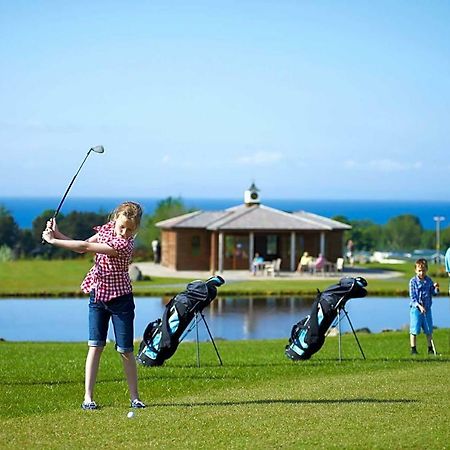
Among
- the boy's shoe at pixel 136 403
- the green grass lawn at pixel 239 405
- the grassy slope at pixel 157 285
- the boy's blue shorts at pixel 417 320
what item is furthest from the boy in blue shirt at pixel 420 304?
the grassy slope at pixel 157 285

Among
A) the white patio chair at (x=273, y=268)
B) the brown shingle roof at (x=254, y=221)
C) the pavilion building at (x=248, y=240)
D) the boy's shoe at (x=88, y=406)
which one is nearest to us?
the boy's shoe at (x=88, y=406)

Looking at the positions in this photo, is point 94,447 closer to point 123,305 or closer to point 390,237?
point 123,305

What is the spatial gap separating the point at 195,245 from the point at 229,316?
17.0 metres

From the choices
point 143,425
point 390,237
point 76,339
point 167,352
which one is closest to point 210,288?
point 167,352

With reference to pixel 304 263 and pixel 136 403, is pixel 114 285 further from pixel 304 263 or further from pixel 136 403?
pixel 304 263

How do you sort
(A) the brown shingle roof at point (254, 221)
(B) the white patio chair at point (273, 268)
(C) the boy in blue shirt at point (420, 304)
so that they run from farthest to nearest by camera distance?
(A) the brown shingle roof at point (254, 221)
(B) the white patio chair at point (273, 268)
(C) the boy in blue shirt at point (420, 304)

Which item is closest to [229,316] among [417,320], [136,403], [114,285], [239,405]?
[417,320]

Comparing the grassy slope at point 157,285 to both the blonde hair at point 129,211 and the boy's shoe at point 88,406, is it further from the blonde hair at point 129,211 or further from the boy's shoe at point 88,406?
the blonde hair at point 129,211

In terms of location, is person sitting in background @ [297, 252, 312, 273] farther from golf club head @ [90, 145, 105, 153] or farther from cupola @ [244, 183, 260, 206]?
golf club head @ [90, 145, 105, 153]

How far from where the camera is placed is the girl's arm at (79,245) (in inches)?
325

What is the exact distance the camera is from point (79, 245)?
8352 millimetres

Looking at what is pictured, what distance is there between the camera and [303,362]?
13008mm

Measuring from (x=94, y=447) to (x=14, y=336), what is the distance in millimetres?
16617

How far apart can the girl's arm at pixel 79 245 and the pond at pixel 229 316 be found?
41.3ft
